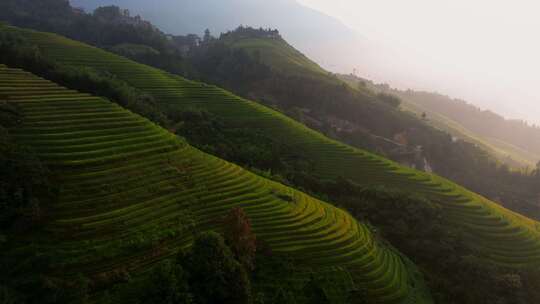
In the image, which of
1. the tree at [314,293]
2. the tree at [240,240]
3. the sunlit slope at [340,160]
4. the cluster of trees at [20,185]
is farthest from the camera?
the sunlit slope at [340,160]

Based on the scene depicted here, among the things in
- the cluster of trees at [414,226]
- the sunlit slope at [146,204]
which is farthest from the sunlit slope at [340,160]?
the sunlit slope at [146,204]

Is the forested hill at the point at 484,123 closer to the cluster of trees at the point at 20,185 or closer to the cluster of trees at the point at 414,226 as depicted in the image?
the cluster of trees at the point at 414,226

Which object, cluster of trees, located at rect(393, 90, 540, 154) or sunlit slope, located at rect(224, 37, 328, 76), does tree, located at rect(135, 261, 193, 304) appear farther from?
cluster of trees, located at rect(393, 90, 540, 154)

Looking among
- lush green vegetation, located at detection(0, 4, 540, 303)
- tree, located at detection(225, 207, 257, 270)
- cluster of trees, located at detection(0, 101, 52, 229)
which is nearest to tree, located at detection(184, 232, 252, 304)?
lush green vegetation, located at detection(0, 4, 540, 303)

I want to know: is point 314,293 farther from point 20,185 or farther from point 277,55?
point 277,55

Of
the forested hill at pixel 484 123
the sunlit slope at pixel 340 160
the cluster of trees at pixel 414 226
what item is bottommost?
the cluster of trees at pixel 414 226

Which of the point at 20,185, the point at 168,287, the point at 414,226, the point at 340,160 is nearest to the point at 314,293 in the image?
the point at 168,287
